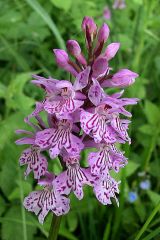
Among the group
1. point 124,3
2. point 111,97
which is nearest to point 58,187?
point 111,97

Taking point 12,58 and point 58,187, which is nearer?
point 58,187

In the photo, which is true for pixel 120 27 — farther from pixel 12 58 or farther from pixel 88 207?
pixel 88 207

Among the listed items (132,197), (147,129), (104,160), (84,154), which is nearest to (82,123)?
(104,160)

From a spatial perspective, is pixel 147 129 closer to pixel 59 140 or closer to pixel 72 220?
pixel 72 220

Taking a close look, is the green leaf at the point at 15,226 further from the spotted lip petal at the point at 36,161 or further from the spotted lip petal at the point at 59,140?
the spotted lip petal at the point at 59,140

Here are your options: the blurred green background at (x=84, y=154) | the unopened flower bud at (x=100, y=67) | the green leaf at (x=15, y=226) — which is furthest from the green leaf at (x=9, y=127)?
the unopened flower bud at (x=100, y=67)
